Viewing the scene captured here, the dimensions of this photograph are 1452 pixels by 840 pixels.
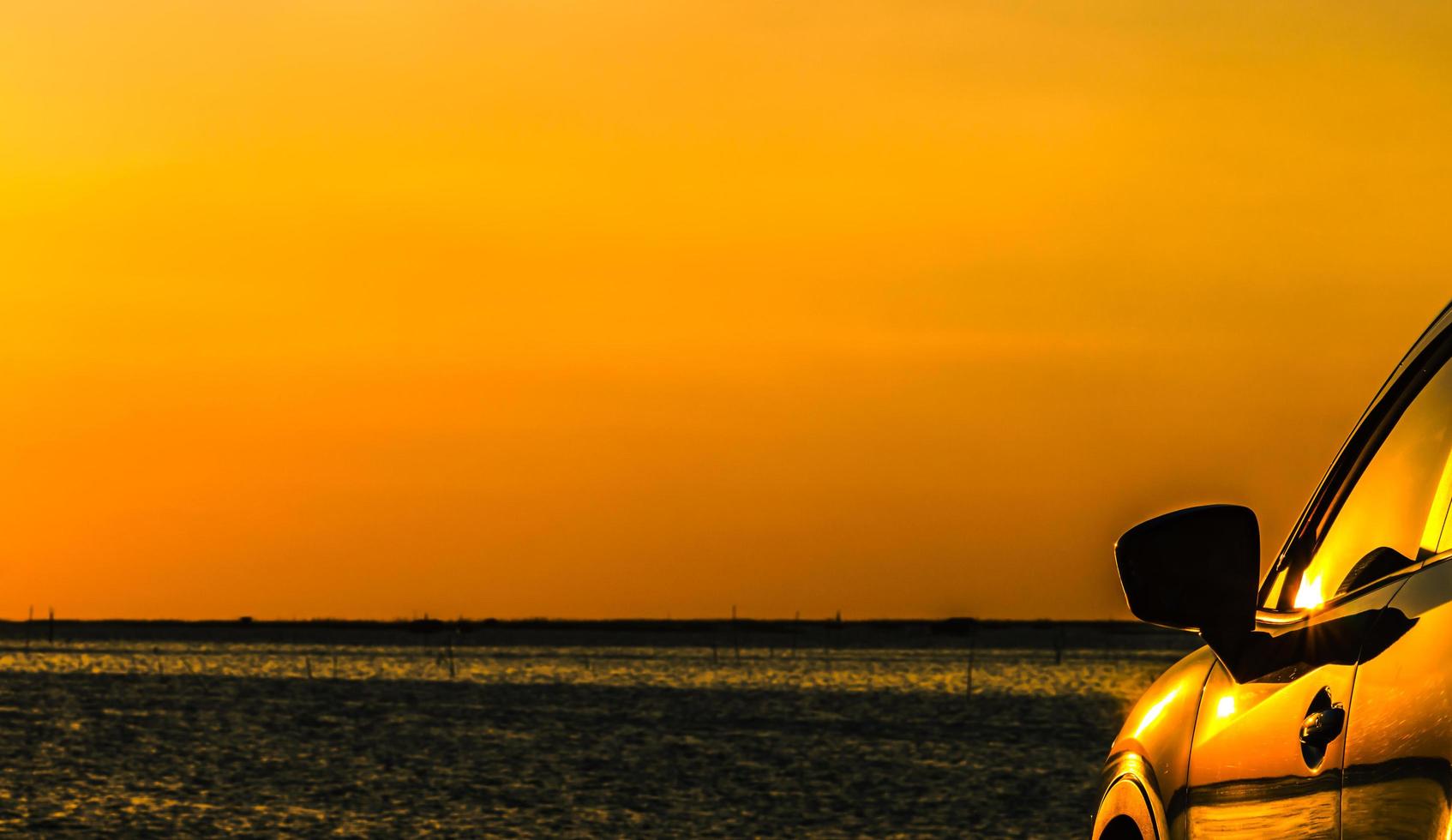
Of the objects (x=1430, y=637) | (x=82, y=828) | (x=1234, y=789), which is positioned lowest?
(x=82, y=828)

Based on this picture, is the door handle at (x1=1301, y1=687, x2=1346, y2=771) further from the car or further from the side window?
the side window

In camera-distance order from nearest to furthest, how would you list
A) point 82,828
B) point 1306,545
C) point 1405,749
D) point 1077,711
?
point 1405,749 → point 1306,545 → point 82,828 → point 1077,711

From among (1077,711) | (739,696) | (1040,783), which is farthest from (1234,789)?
(739,696)

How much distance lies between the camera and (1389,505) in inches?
164

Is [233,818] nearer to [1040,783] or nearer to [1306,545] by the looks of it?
[1040,783]

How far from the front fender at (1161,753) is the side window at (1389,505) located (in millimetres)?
319

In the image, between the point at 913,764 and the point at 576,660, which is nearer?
the point at 913,764

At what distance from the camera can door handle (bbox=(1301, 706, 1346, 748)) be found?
11.3ft

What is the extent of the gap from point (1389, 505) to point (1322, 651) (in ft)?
1.97

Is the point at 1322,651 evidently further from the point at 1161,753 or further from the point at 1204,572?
the point at 1161,753

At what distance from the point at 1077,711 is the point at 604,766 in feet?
140

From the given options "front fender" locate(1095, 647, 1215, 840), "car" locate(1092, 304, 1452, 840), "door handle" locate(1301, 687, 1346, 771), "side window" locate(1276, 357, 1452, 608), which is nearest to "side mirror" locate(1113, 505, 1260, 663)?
"car" locate(1092, 304, 1452, 840)

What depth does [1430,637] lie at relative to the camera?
124 inches

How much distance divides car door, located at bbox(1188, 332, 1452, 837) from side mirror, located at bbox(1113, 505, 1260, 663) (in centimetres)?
10
